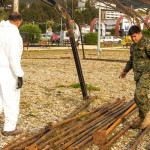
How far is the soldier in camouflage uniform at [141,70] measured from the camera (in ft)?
15.6

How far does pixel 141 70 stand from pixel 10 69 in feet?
6.99

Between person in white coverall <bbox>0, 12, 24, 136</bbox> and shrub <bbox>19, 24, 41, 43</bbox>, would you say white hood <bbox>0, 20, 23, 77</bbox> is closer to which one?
person in white coverall <bbox>0, 12, 24, 136</bbox>

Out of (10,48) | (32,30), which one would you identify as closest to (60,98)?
(10,48)

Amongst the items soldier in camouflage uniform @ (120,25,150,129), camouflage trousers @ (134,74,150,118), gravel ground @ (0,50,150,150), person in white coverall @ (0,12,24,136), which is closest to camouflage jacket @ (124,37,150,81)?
soldier in camouflage uniform @ (120,25,150,129)

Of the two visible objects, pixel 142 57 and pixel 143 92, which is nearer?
pixel 143 92

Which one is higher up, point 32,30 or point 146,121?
point 32,30

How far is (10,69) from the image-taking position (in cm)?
449

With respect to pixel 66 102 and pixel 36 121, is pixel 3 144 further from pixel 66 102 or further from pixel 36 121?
pixel 66 102

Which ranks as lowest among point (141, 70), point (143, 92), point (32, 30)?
point (143, 92)

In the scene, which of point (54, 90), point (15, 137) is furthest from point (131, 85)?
point (15, 137)

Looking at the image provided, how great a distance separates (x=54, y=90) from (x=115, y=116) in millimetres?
3280

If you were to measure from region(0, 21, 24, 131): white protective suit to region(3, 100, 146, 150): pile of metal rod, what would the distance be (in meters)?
0.45

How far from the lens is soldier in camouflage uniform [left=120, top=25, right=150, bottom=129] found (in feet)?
15.6

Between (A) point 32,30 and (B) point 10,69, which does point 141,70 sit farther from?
(A) point 32,30
